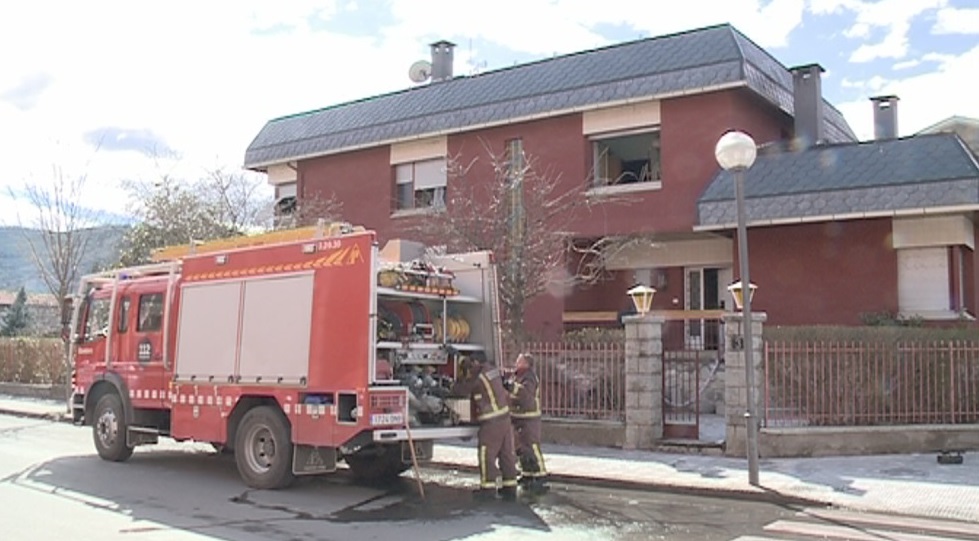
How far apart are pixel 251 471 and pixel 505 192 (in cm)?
913

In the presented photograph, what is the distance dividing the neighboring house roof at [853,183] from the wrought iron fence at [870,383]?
3952 mm

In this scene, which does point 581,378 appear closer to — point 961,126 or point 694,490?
point 694,490

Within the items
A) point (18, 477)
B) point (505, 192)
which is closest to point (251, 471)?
point (18, 477)

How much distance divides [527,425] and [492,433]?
3.12ft

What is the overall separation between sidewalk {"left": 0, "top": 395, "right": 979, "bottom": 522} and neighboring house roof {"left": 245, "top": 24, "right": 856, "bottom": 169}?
913 centimetres

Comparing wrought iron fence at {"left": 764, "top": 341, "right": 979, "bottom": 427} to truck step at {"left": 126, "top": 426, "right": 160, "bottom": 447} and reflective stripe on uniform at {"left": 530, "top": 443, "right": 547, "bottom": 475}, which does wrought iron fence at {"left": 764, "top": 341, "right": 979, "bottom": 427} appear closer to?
reflective stripe on uniform at {"left": 530, "top": 443, "right": 547, "bottom": 475}

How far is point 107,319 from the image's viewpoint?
13469 mm

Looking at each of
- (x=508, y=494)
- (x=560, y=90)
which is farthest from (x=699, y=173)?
(x=508, y=494)

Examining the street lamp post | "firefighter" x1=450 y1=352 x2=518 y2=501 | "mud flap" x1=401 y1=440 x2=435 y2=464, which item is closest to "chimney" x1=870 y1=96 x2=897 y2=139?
the street lamp post

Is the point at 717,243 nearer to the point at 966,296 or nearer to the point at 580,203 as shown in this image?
the point at 580,203

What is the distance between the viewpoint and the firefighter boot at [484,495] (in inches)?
401

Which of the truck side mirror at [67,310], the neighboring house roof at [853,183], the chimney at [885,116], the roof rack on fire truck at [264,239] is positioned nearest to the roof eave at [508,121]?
the neighboring house roof at [853,183]

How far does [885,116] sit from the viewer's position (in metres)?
23.9

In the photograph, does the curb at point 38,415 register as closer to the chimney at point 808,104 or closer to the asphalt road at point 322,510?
the asphalt road at point 322,510
